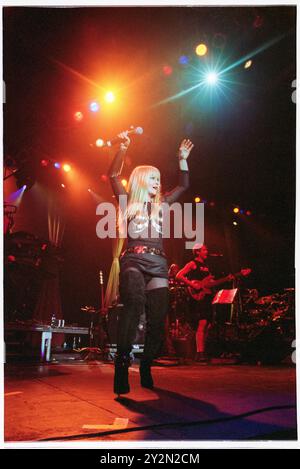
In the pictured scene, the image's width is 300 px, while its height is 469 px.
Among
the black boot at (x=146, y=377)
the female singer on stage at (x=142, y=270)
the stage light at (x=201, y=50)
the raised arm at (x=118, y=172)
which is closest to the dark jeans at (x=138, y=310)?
the female singer on stage at (x=142, y=270)

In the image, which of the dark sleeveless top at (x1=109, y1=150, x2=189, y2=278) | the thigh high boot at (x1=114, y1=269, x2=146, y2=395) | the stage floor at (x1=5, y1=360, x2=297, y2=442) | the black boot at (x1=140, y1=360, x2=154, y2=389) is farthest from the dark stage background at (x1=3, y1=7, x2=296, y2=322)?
the black boot at (x1=140, y1=360, x2=154, y2=389)

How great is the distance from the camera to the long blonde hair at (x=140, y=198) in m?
2.29

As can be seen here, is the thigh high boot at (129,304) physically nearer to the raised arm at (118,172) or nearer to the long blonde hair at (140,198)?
the long blonde hair at (140,198)

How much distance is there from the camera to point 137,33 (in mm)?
4902

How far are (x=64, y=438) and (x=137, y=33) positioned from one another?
16.7 feet

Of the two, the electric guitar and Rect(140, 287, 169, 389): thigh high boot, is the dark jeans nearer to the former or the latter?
Rect(140, 287, 169, 389): thigh high boot

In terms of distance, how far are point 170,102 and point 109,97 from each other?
43.1 inches

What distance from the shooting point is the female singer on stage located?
2100mm

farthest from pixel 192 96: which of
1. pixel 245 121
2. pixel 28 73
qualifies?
pixel 28 73

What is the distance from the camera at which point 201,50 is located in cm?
537

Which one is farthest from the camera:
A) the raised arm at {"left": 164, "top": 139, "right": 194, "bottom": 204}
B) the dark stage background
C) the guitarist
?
the guitarist

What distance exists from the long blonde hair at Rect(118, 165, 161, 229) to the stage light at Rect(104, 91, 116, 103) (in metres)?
4.35

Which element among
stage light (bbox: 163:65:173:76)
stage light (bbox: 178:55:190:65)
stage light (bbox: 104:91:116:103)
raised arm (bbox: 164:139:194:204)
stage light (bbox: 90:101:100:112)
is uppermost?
stage light (bbox: 178:55:190:65)

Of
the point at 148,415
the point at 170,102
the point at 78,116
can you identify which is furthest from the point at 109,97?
the point at 148,415
